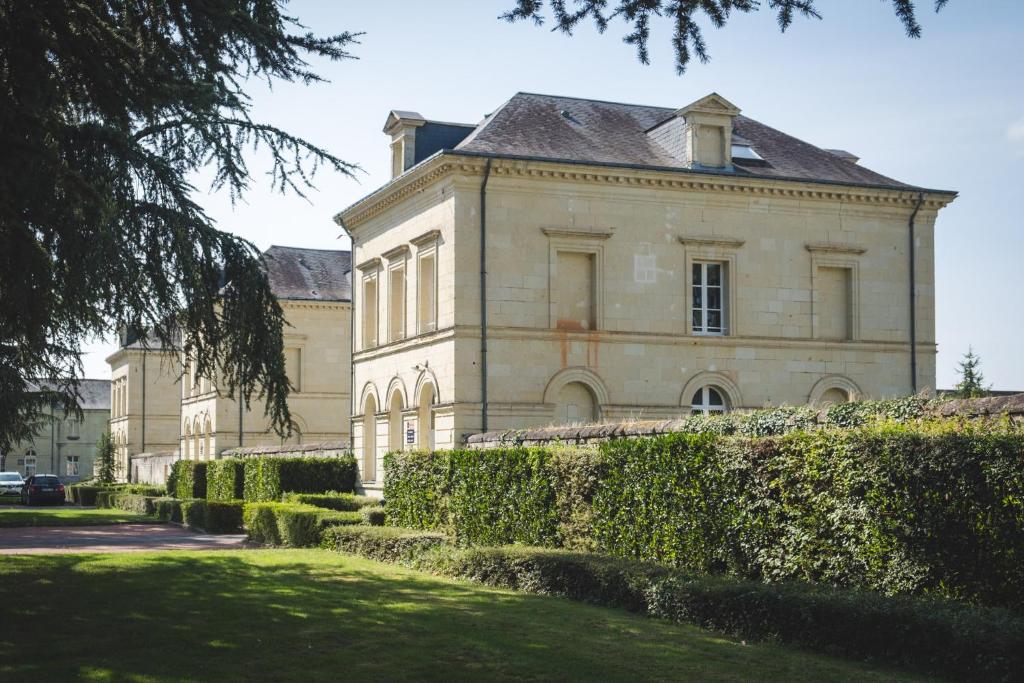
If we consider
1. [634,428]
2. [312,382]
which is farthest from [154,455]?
[634,428]

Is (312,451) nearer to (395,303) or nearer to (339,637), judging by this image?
(395,303)

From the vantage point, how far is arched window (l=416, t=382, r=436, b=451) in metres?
33.8

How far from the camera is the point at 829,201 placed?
35.2 metres

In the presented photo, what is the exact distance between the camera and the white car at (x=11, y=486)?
64375mm

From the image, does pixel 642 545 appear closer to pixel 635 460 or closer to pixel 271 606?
pixel 635 460

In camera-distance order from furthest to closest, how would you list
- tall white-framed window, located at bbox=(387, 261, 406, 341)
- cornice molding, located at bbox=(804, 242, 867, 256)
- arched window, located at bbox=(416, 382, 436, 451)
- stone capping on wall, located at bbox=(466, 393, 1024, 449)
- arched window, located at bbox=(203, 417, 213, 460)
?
arched window, located at bbox=(203, 417, 213, 460), tall white-framed window, located at bbox=(387, 261, 406, 341), cornice molding, located at bbox=(804, 242, 867, 256), arched window, located at bbox=(416, 382, 436, 451), stone capping on wall, located at bbox=(466, 393, 1024, 449)

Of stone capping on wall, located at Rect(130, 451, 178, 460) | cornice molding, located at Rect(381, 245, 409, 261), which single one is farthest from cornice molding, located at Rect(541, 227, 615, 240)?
stone capping on wall, located at Rect(130, 451, 178, 460)

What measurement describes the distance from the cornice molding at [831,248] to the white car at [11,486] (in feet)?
147

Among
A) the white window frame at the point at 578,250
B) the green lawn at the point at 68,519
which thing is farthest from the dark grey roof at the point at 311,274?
the white window frame at the point at 578,250

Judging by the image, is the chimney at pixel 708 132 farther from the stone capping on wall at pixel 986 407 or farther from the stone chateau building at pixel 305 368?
the stone chateau building at pixel 305 368

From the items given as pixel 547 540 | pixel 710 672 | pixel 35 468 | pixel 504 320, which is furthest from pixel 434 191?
pixel 35 468

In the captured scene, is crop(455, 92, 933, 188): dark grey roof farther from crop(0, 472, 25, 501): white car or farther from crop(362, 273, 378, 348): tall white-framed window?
crop(0, 472, 25, 501): white car

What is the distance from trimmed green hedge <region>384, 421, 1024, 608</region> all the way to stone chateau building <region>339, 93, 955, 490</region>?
40.8 feet

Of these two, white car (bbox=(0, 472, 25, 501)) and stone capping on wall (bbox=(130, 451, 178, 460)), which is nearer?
stone capping on wall (bbox=(130, 451, 178, 460))
